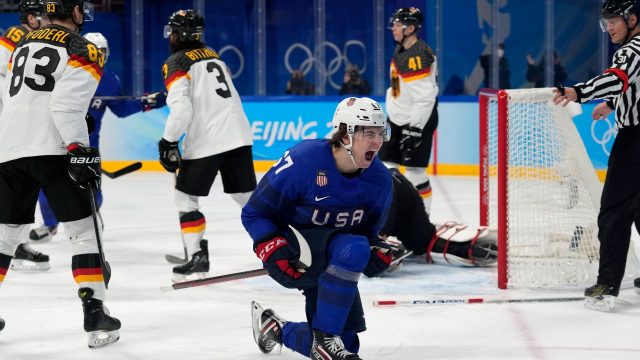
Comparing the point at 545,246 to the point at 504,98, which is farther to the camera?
the point at 545,246

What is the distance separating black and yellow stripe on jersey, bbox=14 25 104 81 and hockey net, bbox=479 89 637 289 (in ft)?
6.06

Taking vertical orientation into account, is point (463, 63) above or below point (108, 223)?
above

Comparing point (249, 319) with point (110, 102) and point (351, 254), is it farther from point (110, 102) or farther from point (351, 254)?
point (110, 102)

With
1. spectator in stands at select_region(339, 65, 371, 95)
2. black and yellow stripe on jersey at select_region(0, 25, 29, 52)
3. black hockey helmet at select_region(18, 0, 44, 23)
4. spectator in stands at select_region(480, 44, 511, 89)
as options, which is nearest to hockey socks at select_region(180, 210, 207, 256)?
black hockey helmet at select_region(18, 0, 44, 23)

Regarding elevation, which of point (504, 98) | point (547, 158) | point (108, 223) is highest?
point (504, 98)

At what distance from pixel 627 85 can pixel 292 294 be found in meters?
1.63

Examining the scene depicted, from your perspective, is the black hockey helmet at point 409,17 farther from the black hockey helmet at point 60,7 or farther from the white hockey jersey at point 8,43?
the black hockey helmet at point 60,7

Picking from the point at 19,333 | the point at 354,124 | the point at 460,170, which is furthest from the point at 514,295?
the point at 460,170

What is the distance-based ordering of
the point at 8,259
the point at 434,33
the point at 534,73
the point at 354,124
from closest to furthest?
the point at 354,124 < the point at 8,259 < the point at 434,33 < the point at 534,73

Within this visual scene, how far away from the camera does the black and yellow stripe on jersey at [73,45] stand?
11.3 feet

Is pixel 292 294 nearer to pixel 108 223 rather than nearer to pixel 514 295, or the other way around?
pixel 514 295

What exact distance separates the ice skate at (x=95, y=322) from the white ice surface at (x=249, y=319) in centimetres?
4

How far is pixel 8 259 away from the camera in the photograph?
361cm

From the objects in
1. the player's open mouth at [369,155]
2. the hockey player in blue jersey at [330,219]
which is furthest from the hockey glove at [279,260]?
the player's open mouth at [369,155]
